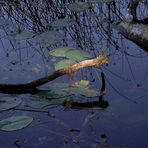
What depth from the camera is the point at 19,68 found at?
9.14 feet

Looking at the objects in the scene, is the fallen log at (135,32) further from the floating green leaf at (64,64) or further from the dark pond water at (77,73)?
the floating green leaf at (64,64)

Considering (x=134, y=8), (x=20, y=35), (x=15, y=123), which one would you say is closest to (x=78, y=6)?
(x=134, y=8)

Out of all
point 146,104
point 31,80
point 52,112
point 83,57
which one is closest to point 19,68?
point 31,80

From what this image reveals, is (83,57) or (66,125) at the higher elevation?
(83,57)

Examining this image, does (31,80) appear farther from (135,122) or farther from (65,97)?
(135,122)

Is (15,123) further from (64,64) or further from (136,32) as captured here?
(136,32)

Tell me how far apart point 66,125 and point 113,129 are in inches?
9.6

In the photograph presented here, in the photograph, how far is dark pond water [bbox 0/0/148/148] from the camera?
2020 millimetres

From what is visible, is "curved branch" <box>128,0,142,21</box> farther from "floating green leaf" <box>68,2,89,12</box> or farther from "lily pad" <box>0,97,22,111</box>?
"lily pad" <box>0,97,22,111</box>

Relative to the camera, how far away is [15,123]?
83.3 inches

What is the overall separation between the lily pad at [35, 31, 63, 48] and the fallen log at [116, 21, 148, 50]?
0.49 m

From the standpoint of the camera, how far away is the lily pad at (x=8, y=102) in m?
2.26

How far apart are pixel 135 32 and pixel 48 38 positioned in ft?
2.11

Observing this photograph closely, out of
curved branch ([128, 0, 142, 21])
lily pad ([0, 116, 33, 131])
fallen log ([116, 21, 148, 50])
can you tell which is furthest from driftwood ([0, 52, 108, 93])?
curved branch ([128, 0, 142, 21])
